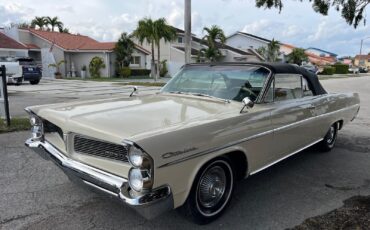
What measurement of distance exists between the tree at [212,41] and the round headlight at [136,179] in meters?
32.3

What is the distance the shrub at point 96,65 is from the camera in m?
31.8

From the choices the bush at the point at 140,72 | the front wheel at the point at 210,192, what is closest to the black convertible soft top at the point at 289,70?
the front wheel at the point at 210,192

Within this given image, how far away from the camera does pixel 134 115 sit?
3.37 metres

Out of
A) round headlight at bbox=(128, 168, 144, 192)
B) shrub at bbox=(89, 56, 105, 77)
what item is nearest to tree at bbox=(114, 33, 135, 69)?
shrub at bbox=(89, 56, 105, 77)

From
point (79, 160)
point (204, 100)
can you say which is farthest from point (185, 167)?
point (204, 100)

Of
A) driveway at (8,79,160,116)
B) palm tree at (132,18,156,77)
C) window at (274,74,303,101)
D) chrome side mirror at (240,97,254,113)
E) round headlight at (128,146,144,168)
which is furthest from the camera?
palm tree at (132,18,156,77)

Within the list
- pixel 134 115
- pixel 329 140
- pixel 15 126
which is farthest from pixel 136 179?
pixel 15 126

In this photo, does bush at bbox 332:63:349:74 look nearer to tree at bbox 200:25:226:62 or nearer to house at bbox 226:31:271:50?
house at bbox 226:31:271:50

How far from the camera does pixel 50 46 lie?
1280 inches

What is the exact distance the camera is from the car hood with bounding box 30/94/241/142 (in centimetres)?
290

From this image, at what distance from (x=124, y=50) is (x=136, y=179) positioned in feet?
102

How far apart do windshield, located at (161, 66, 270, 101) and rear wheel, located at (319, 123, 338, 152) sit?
2281 millimetres

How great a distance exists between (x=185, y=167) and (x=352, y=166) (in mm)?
3511

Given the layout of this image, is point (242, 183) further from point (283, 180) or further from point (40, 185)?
point (40, 185)
